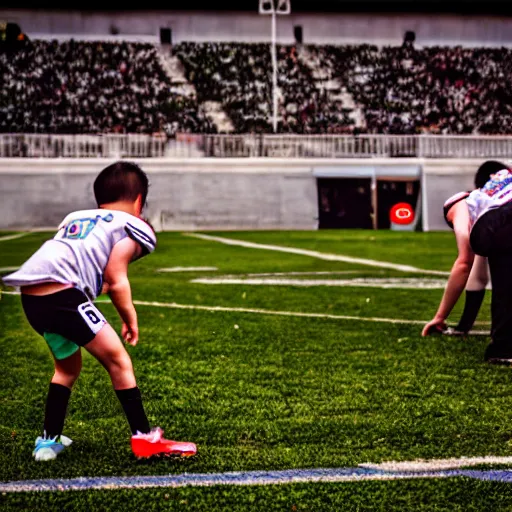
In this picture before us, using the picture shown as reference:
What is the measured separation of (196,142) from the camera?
29.3 m

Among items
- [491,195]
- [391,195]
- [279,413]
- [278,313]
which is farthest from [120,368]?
[391,195]

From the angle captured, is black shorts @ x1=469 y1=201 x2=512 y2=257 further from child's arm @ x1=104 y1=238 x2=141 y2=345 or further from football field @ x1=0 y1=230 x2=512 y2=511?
child's arm @ x1=104 y1=238 x2=141 y2=345

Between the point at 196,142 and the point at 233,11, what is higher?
the point at 233,11

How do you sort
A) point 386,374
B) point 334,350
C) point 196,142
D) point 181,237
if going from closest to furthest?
point 386,374 → point 334,350 → point 181,237 → point 196,142

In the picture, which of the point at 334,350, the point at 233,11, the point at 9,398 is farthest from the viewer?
the point at 233,11

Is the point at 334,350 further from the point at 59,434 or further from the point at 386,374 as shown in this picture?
the point at 59,434

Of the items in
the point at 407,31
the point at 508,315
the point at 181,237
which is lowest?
the point at 181,237

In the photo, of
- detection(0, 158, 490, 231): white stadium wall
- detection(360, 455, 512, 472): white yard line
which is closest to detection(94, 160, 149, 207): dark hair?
detection(360, 455, 512, 472): white yard line

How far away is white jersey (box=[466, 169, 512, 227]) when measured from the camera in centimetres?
551

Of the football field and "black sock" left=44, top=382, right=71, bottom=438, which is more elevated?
"black sock" left=44, top=382, right=71, bottom=438

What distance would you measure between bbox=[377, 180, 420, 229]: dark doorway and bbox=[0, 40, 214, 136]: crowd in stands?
5.98 metres

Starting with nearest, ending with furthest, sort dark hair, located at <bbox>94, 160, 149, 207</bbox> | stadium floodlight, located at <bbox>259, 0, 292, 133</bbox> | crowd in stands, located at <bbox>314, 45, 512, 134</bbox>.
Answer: dark hair, located at <bbox>94, 160, 149, 207</bbox>, stadium floodlight, located at <bbox>259, 0, 292, 133</bbox>, crowd in stands, located at <bbox>314, 45, 512, 134</bbox>

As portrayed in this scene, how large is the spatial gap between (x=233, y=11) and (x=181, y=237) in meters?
13.2

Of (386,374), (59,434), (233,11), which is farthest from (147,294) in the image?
(233,11)
